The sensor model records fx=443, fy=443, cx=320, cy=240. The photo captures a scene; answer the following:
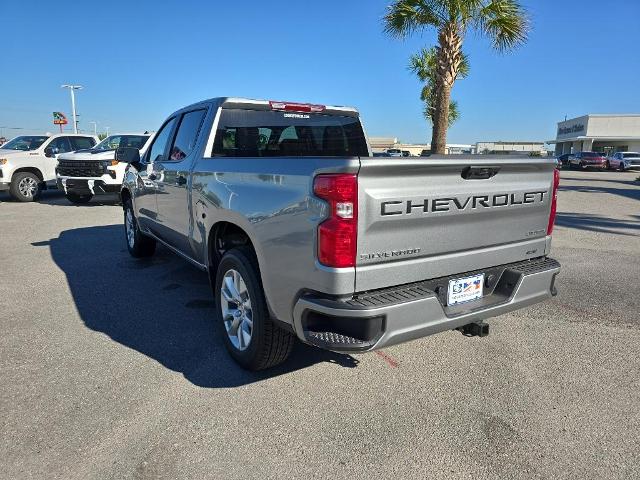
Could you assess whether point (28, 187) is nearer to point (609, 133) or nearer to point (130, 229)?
point (130, 229)

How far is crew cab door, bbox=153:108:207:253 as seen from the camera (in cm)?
402

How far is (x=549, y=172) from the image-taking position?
3150mm

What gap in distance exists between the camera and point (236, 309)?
3248 millimetres

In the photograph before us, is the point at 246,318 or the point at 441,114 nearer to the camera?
the point at 246,318

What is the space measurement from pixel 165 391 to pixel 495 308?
7.32 ft

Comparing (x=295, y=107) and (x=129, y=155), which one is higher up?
(x=295, y=107)

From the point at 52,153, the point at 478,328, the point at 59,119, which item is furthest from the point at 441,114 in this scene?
the point at 59,119

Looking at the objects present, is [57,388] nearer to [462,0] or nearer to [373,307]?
[373,307]

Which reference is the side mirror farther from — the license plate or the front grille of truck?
the front grille of truck

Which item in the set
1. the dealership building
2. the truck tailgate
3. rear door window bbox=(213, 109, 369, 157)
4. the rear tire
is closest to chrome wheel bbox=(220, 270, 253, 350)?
the truck tailgate

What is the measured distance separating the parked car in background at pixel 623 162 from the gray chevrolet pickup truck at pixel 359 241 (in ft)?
129

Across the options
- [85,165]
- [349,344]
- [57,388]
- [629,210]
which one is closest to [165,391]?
[57,388]

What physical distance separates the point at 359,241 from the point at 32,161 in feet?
45.3

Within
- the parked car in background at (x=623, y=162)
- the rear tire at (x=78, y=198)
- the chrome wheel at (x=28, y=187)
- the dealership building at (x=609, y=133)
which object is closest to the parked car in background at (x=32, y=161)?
the chrome wheel at (x=28, y=187)
